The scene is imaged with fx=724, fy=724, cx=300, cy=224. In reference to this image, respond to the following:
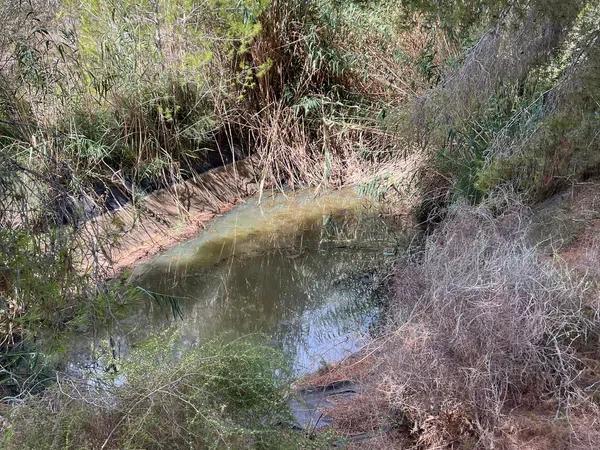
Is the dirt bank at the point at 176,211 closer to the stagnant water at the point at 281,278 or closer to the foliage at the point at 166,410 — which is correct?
the stagnant water at the point at 281,278

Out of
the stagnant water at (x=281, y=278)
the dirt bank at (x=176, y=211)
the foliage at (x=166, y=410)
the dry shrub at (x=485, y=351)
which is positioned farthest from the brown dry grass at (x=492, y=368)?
the dirt bank at (x=176, y=211)

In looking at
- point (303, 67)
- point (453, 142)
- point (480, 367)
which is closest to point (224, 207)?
point (303, 67)

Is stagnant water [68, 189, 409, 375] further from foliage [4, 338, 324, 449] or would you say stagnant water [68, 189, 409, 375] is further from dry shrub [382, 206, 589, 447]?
foliage [4, 338, 324, 449]

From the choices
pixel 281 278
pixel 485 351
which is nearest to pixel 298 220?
pixel 281 278

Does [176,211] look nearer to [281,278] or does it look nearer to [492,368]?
[281,278]

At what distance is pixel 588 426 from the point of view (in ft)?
12.3

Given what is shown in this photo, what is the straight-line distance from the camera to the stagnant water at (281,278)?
611cm

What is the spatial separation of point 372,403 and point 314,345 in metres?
1.63

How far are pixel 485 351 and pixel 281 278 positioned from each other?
384 cm

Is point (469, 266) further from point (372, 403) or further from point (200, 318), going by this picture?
point (200, 318)

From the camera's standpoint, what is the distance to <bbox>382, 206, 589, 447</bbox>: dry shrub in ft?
13.0

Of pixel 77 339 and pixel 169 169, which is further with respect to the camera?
pixel 169 169

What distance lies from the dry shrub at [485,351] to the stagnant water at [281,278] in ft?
4.42

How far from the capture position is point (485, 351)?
3.98 m
